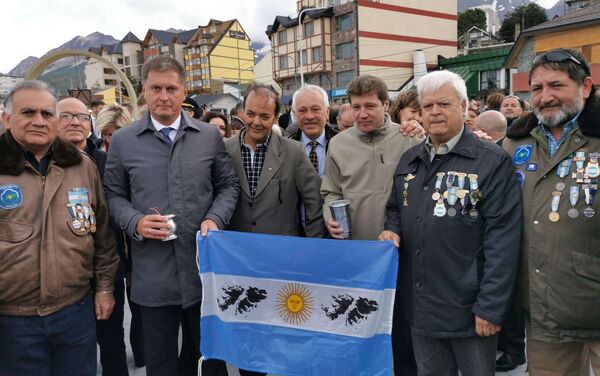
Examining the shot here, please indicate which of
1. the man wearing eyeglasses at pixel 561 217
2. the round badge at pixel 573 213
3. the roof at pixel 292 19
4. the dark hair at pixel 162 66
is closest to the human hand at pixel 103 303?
the dark hair at pixel 162 66

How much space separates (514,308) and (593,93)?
1.37 m

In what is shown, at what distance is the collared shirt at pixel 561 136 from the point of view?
241cm

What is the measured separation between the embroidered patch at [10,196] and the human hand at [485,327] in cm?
265

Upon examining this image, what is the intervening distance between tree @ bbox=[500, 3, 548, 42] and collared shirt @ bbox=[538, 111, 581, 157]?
49104mm

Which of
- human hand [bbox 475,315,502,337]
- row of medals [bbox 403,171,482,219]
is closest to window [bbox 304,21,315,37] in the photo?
row of medals [bbox 403,171,482,219]

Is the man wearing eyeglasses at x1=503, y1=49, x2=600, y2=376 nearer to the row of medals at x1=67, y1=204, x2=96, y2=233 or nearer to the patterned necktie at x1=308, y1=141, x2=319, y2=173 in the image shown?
the patterned necktie at x1=308, y1=141, x2=319, y2=173

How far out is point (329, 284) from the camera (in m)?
2.81

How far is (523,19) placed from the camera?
1758 inches

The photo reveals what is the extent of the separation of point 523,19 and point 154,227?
168 feet

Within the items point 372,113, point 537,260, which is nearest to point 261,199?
point 372,113

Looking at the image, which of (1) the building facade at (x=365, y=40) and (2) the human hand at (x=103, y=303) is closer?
(2) the human hand at (x=103, y=303)

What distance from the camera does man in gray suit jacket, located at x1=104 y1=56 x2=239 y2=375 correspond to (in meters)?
2.83

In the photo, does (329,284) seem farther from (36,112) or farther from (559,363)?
(36,112)

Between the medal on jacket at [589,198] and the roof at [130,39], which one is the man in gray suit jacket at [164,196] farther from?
the roof at [130,39]
